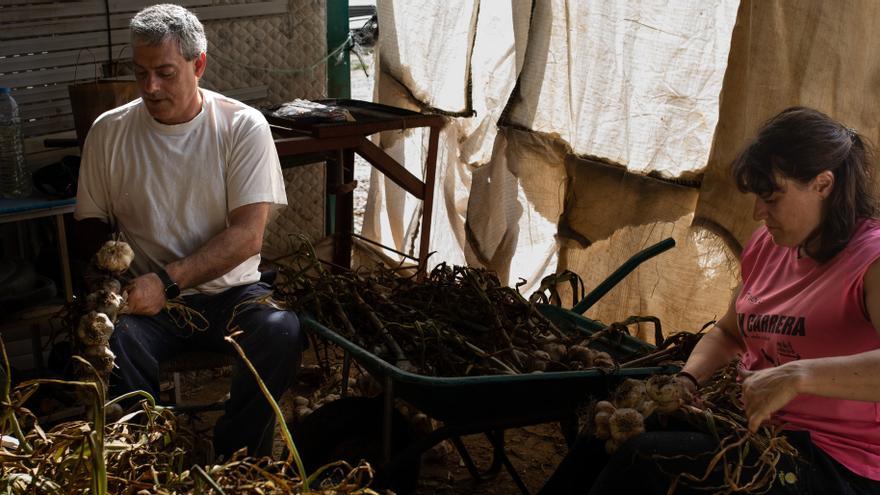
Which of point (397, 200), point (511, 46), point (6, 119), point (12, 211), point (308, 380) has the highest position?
point (511, 46)

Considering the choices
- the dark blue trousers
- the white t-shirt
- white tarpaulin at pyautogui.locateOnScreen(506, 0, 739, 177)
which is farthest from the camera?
white tarpaulin at pyautogui.locateOnScreen(506, 0, 739, 177)

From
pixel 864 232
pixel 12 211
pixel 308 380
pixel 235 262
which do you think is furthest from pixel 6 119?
pixel 864 232

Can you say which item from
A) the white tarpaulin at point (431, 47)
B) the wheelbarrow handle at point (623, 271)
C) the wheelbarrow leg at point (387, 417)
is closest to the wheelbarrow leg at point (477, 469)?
the wheelbarrow leg at point (387, 417)

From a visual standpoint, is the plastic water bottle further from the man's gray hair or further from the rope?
the rope

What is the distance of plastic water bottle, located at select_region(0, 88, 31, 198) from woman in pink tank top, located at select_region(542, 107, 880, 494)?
2667mm

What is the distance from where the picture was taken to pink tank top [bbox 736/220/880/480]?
2270 mm

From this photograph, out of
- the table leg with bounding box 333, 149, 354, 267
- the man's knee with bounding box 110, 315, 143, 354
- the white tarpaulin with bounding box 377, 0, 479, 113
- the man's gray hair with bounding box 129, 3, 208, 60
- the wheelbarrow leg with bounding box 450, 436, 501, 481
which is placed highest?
the man's gray hair with bounding box 129, 3, 208, 60

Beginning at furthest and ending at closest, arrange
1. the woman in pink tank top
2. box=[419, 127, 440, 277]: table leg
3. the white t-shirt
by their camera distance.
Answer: box=[419, 127, 440, 277]: table leg < the white t-shirt < the woman in pink tank top

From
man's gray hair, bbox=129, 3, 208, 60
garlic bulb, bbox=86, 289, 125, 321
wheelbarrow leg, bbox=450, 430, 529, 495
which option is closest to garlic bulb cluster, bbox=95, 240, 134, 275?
garlic bulb, bbox=86, 289, 125, 321

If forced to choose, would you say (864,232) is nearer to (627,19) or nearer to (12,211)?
(627,19)

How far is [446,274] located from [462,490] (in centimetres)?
94

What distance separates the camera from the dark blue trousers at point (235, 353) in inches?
120

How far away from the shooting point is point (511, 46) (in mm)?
4508

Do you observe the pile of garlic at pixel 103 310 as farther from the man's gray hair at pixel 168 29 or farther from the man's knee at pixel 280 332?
the man's gray hair at pixel 168 29
